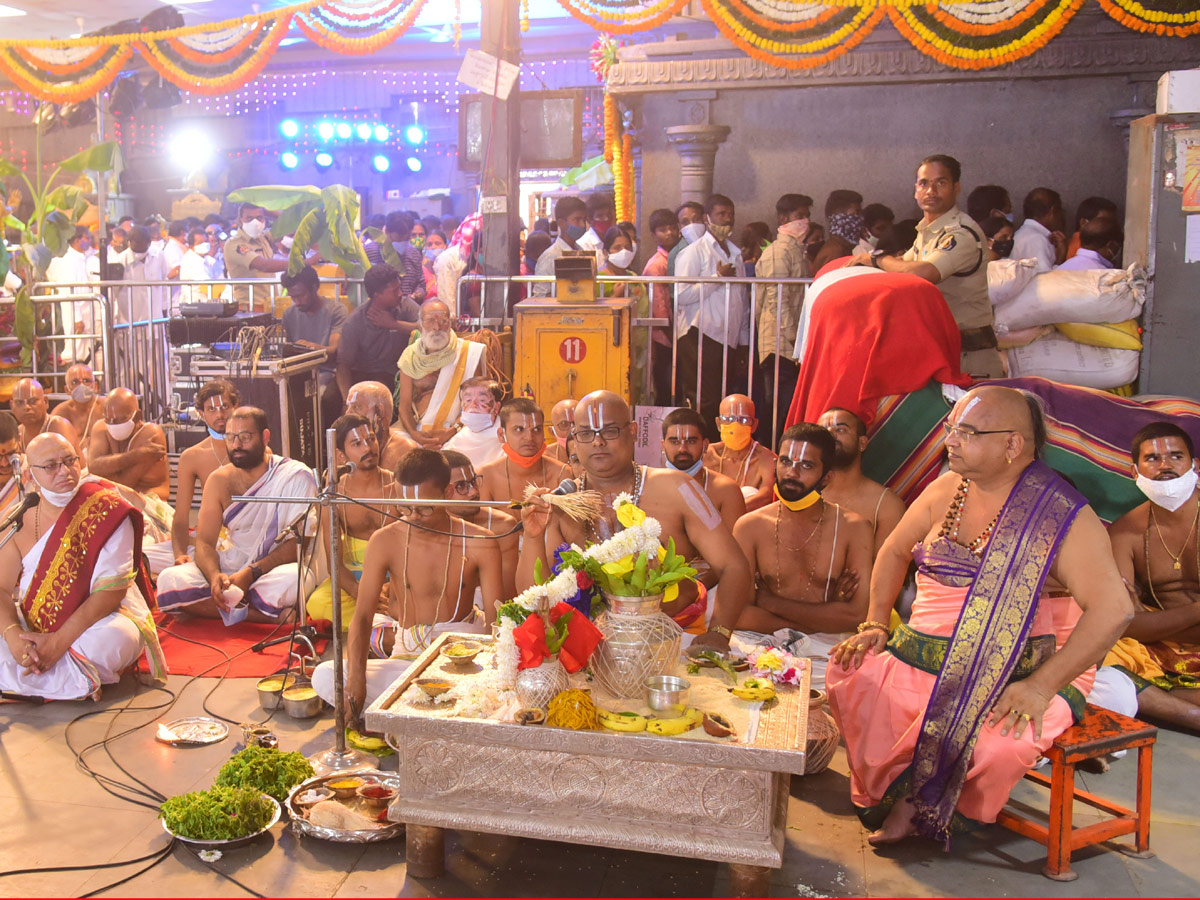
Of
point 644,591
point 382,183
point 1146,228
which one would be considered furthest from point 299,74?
point 644,591

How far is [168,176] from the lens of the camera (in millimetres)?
22234

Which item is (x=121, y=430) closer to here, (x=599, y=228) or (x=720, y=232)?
(x=599, y=228)

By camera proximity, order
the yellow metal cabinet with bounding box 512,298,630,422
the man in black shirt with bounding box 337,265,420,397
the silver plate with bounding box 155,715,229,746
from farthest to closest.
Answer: the man in black shirt with bounding box 337,265,420,397
the yellow metal cabinet with bounding box 512,298,630,422
the silver plate with bounding box 155,715,229,746

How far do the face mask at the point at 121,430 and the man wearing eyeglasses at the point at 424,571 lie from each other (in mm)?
3168

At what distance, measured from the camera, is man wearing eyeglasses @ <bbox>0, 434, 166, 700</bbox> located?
5148 millimetres

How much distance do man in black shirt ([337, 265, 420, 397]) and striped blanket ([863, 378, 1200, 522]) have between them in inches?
160

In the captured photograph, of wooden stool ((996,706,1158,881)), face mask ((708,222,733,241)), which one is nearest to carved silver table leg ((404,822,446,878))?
wooden stool ((996,706,1158,881))

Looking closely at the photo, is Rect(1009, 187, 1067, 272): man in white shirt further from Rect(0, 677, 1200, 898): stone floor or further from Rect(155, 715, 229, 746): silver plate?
Rect(155, 715, 229, 746): silver plate

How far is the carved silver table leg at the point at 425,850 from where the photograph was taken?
12.0 ft

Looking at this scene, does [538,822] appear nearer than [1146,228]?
Yes

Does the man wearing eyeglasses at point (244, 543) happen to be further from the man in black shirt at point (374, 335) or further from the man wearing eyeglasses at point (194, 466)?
the man in black shirt at point (374, 335)

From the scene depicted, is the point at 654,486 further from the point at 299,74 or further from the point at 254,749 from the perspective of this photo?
the point at 299,74

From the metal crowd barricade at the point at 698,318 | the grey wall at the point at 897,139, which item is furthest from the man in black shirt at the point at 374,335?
the grey wall at the point at 897,139

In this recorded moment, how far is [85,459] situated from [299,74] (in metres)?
16.3
